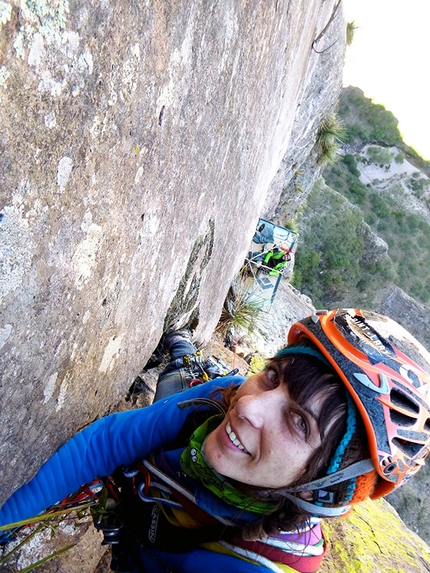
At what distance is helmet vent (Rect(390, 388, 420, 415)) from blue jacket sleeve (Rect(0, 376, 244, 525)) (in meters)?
0.83

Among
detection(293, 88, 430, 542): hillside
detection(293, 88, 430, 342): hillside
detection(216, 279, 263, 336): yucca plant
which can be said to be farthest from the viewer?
detection(293, 88, 430, 342): hillside

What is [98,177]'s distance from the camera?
1.37m

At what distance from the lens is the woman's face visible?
5.18ft

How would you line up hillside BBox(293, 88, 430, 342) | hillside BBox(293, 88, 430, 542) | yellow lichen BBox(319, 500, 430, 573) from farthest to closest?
1. hillside BBox(293, 88, 430, 342)
2. hillside BBox(293, 88, 430, 542)
3. yellow lichen BBox(319, 500, 430, 573)

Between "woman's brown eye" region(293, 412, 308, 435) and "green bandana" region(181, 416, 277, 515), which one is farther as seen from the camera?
"green bandana" region(181, 416, 277, 515)

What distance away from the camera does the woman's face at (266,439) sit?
158 cm

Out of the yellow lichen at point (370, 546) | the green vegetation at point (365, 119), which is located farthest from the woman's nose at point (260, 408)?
the green vegetation at point (365, 119)

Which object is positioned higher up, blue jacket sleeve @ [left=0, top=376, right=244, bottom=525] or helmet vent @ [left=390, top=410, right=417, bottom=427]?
helmet vent @ [left=390, top=410, right=417, bottom=427]

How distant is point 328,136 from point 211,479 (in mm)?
10885

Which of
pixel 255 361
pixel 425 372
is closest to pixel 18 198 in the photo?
pixel 425 372

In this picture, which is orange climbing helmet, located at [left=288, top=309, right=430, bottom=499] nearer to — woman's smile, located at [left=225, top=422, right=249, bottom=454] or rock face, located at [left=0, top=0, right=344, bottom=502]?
woman's smile, located at [left=225, top=422, right=249, bottom=454]

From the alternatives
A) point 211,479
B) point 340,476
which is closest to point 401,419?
point 340,476

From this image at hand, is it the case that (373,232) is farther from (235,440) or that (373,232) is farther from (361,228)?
(235,440)

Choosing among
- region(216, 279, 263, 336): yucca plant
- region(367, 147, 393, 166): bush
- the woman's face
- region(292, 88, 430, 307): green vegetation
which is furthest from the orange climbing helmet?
region(367, 147, 393, 166): bush
